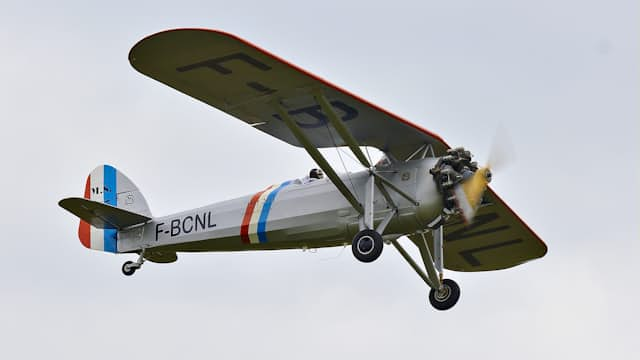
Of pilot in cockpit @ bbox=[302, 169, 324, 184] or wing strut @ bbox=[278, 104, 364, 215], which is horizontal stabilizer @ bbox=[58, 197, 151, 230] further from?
wing strut @ bbox=[278, 104, 364, 215]

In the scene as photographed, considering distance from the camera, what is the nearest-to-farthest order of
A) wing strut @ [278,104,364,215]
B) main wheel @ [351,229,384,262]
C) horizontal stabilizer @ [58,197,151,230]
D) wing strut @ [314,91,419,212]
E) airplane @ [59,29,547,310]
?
airplane @ [59,29,547,310]
main wheel @ [351,229,384,262]
wing strut @ [314,91,419,212]
wing strut @ [278,104,364,215]
horizontal stabilizer @ [58,197,151,230]

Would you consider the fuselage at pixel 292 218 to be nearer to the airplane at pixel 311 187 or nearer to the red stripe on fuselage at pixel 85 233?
the airplane at pixel 311 187

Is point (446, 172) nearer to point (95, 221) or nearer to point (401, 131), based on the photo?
point (401, 131)

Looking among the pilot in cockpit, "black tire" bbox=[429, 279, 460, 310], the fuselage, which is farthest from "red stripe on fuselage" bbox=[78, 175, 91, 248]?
"black tire" bbox=[429, 279, 460, 310]

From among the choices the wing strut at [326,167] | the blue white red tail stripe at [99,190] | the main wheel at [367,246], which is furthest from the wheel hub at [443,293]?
the blue white red tail stripe at [99,190]

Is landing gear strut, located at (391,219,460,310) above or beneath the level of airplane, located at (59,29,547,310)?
beneath

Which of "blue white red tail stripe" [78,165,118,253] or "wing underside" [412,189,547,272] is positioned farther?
"blue white red tail stripe" [78,165,118,253]

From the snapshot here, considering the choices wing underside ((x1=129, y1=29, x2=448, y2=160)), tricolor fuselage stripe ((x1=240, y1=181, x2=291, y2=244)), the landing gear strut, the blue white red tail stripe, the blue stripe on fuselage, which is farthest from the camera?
the blue stripe on fuselage

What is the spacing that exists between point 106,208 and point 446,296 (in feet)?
18.9

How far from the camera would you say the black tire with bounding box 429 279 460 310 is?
20.0 m

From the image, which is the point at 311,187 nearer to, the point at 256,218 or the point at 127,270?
the point at 256,218

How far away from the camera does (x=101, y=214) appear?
2134cm

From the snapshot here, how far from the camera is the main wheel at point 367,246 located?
1798cm

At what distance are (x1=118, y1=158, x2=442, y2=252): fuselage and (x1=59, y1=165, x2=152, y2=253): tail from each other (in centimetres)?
24
